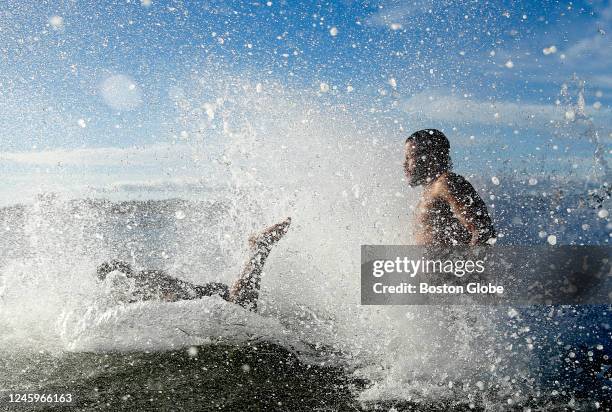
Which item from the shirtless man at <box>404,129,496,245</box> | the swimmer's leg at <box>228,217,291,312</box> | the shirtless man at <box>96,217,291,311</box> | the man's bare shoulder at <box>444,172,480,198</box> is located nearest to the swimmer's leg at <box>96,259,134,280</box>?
the shirtless man at <box>96,217,291,311</box>

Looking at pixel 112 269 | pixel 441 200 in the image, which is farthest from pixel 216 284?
pixel 441 200

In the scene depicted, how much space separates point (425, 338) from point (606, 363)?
200cm

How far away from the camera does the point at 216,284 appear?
242 inches

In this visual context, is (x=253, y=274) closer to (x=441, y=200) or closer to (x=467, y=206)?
(x=441, y=200)

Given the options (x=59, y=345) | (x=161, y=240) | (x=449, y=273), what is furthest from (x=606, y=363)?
(x=161, y=240)

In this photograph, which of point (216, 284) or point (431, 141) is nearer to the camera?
point (431, 141)

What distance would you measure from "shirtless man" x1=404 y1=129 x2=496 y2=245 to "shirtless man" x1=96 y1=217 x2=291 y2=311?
179cm

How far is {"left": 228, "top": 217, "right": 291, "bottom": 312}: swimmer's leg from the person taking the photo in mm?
5926

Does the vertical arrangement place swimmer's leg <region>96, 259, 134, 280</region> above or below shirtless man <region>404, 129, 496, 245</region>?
below

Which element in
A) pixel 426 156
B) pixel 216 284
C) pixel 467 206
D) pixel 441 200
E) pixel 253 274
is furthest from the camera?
pixel 216 284

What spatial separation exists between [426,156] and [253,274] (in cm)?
267

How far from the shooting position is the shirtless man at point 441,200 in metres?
4.91

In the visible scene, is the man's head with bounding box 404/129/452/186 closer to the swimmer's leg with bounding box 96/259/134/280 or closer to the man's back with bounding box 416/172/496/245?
the man's back with bounding box 416/172/496/245

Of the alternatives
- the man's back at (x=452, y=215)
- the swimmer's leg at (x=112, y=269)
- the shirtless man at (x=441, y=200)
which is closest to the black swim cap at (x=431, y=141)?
the shirtless man at (x=441, y=200)
